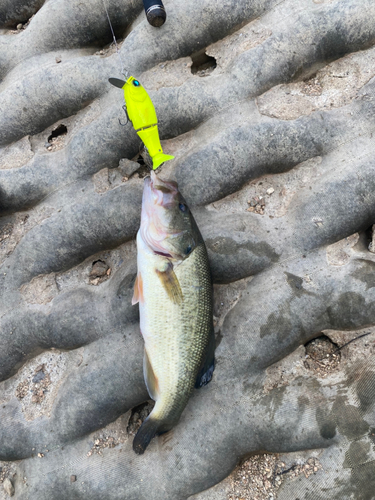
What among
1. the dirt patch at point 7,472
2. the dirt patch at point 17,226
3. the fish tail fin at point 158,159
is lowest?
the dirt patch at point 7,472

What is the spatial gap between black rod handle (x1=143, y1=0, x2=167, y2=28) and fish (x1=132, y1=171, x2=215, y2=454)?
2.11 metres

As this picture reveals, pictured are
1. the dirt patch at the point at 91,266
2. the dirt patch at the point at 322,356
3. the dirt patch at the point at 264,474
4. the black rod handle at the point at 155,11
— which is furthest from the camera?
the dirt patch at the point at 91,266

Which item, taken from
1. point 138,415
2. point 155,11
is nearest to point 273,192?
point 155,11

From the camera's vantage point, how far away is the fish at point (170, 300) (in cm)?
309

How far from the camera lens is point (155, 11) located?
3.79m

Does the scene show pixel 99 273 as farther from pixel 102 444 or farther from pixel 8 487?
pixel 8 487

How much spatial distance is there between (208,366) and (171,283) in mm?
974

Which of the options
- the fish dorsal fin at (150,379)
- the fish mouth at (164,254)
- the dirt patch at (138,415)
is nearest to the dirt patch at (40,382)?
the dirt patch at (138,415)

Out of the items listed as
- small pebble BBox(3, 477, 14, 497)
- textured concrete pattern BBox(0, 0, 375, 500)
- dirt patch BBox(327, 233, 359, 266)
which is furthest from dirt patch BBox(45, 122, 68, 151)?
small pebble BBox(3, 477, 14, 497)

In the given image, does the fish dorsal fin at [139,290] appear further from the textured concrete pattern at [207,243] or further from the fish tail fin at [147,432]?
the fish tail fin at [147,432]

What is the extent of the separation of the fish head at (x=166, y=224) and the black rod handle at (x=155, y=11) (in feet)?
6.89

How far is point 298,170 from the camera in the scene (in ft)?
12.8

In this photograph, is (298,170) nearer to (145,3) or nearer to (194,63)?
(194,63)

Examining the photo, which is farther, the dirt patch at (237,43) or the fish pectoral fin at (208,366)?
the dirt patch at (237,43)
